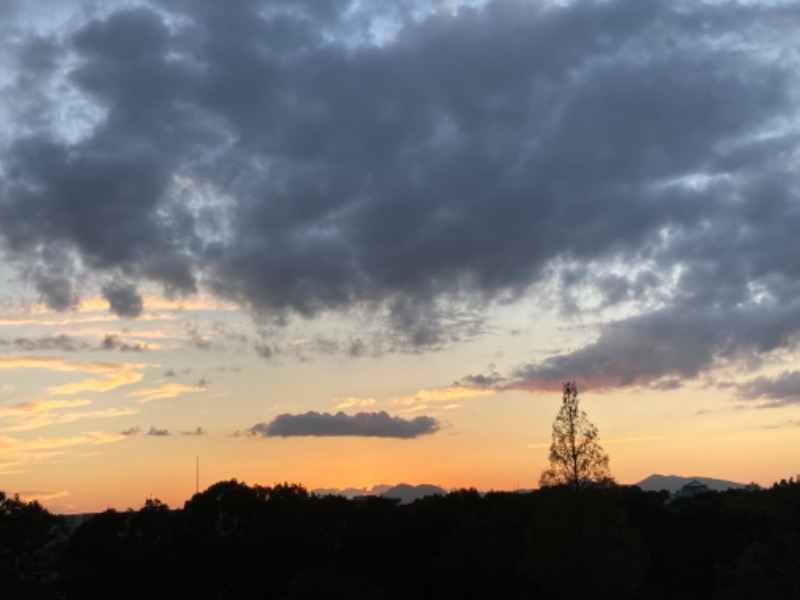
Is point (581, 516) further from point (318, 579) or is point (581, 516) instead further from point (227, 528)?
point (227, 528)

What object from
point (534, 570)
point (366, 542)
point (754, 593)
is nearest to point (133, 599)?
point (366, 542)

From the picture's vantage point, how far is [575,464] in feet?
207

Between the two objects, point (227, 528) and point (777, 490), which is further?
point (777, 490)

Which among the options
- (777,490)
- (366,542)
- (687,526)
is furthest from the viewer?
(777,490)

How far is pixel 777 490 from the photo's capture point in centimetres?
10800

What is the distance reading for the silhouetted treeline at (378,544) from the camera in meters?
64.5

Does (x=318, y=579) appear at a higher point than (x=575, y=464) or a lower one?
lower

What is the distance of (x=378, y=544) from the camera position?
78.4 meters

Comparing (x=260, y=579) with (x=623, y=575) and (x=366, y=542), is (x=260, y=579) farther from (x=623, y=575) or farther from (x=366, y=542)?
(x=623, y=575)

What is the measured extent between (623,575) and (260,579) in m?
29.3

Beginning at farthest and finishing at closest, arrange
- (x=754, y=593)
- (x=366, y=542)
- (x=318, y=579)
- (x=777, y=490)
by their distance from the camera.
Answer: (x=777, y=490) < (x=366, y=542) < (x=318, y=579) < (x=754, y=593)

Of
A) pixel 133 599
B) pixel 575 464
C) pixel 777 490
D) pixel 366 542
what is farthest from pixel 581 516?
pixel 777 490

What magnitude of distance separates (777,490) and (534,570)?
5612 cm

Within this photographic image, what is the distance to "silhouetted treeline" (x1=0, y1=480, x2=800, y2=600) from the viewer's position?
64.5 m
